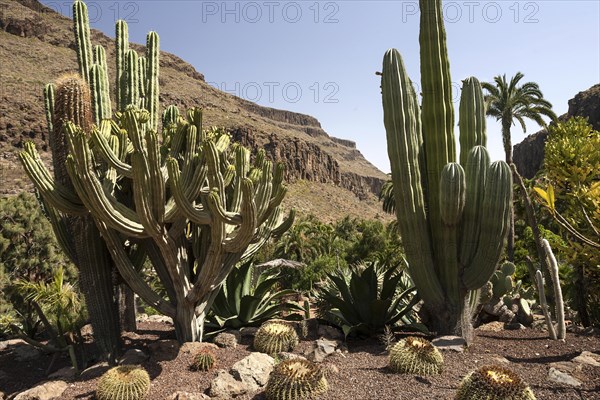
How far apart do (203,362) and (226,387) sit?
744 mm

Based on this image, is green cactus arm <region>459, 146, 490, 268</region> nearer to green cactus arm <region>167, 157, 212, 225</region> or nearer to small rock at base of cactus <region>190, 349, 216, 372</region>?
green cactus arm <region>167, 157, 212, 225</region>

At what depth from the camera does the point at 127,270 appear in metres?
5.59

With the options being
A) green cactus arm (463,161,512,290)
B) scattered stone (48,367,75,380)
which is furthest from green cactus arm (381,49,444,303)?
scattered stone (48,367,75,380)

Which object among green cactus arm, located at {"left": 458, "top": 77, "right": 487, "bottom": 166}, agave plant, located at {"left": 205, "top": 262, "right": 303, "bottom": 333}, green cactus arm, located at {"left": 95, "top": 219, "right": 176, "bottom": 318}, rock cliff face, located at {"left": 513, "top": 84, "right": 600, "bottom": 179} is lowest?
agave plant, located at {"left": 205, "top": 262, "right": 303, "bottom": 333}

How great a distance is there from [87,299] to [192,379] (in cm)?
188

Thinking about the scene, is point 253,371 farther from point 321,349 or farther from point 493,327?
point 493,327

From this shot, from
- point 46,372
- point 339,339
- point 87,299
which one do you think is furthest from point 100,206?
point 339,339

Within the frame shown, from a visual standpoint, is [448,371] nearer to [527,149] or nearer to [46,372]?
[46,372]

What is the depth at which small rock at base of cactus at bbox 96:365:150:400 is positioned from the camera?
4.38 m

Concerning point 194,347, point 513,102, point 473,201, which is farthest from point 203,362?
point 513,102

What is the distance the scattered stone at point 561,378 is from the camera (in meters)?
4.16

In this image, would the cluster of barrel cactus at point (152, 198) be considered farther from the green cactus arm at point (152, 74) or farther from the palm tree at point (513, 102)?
the palm tree at point (513, 102)

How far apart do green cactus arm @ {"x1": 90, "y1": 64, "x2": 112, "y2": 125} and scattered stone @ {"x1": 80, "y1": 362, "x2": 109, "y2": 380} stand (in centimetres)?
379

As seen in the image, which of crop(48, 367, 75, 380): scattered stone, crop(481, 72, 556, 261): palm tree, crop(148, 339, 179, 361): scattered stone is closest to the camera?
crop(48, 367, 75, 380): scattered stone
